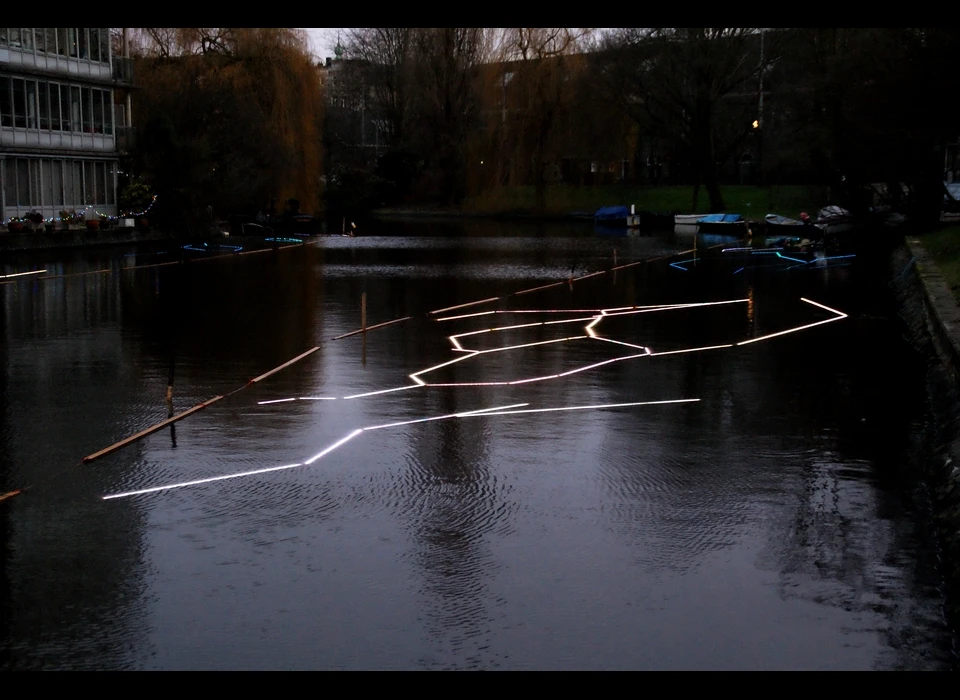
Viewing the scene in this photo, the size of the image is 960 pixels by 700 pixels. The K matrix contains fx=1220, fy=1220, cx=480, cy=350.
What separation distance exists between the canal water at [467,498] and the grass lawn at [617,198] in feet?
187

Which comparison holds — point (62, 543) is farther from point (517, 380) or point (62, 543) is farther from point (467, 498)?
point (517, 380)

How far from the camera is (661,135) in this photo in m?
75.4

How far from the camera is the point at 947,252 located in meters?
31.1

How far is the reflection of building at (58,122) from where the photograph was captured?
4794 centimetres

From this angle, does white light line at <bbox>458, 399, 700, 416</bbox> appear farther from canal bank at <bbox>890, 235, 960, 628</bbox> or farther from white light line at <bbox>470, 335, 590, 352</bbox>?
white light line at <bbox>470, 335, 590, 352</bbox>

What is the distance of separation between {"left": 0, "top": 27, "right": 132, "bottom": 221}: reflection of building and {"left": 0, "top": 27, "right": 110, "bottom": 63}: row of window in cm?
4

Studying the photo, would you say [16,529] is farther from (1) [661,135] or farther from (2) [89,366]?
(1) [661,135]

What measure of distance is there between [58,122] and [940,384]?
43817 mm

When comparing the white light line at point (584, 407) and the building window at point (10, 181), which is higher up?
the building window at point (10, 181)

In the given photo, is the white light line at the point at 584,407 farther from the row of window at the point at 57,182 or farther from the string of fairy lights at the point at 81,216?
the row of window at the point at 57,182

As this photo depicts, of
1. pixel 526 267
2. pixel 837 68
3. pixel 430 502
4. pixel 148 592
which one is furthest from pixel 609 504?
pixel 837 68

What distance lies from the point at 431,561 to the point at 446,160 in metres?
77.1

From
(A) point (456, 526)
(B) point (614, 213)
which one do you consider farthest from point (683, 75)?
(A) point (456, 526)

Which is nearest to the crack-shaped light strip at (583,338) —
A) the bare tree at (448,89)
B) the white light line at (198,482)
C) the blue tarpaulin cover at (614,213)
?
the white light line at (198,482)
